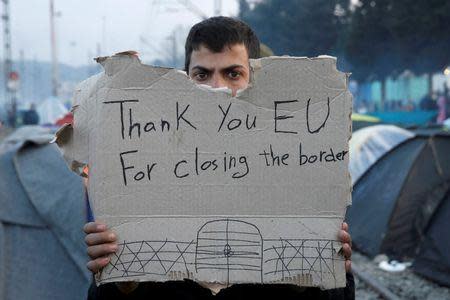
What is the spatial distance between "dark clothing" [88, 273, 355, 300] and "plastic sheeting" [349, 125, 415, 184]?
22.3 feet

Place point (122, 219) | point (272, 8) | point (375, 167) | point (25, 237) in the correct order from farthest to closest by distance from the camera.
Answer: point (272, 8) < point (375, 167) < point (25, 237) < point (122, 219)

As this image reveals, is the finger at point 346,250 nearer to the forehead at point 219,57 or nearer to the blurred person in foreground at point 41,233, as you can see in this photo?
the forehead at point 219,57

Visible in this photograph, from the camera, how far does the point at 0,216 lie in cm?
410

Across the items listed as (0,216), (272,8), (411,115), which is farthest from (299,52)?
(0,216)

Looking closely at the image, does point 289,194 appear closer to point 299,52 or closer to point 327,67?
point 327,67

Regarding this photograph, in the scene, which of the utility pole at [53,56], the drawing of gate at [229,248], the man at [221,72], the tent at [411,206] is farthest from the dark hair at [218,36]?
the utility pole at [53,56]

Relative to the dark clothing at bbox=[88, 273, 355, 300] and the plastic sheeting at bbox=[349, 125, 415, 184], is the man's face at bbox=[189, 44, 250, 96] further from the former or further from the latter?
the plastic sheeting at bbox=[349, 125, 415, 184]

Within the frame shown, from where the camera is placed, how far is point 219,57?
2039mm

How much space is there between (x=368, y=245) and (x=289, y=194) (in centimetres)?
630

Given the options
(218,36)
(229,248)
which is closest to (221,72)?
(218,36)

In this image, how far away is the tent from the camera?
22.6 ft

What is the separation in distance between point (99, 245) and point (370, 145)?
7.83 meters

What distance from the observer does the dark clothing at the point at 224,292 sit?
6.28 ft

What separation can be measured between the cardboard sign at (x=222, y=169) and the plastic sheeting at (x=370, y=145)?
6897 mm
